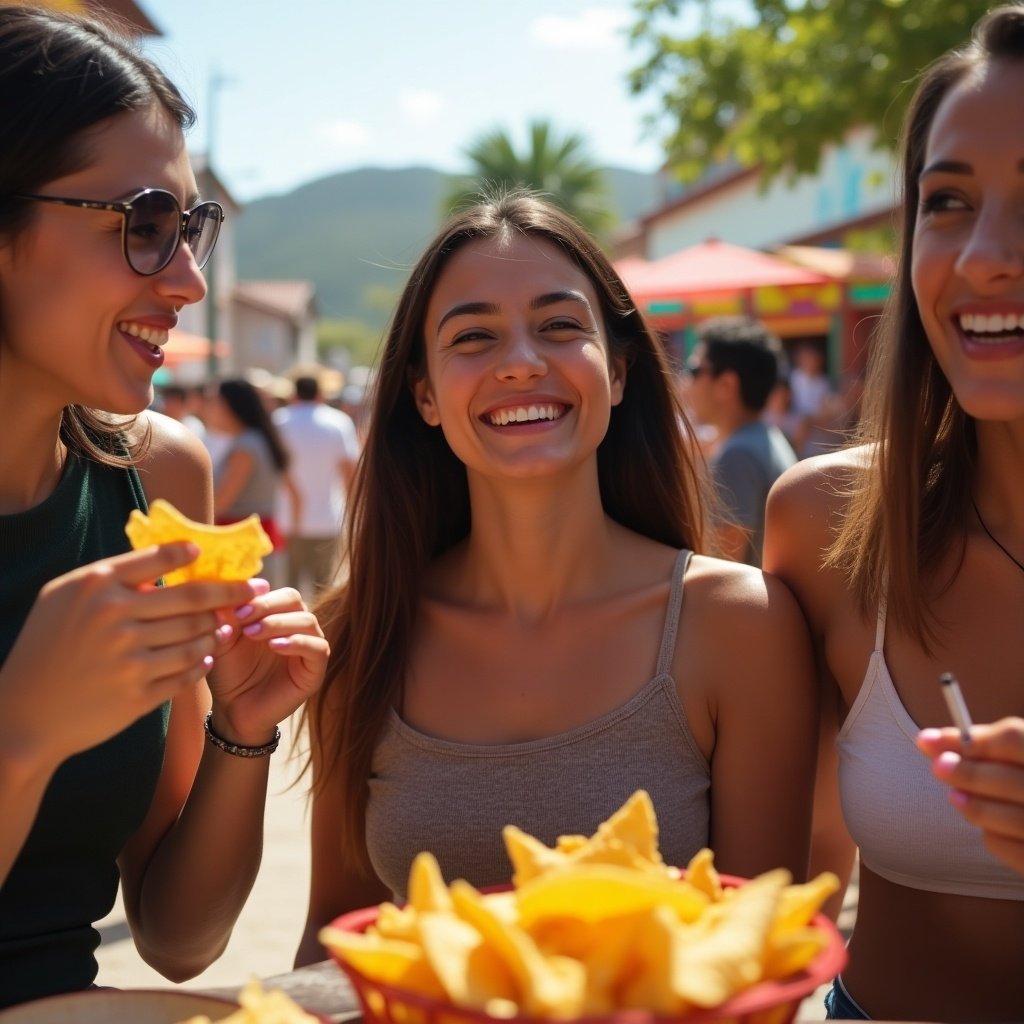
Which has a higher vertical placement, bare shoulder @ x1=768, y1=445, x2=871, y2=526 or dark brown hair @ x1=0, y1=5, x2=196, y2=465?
dark brown hair @ x1=0, y1=5, x2=196, y2=465

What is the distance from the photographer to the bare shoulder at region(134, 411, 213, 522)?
2.45 meters

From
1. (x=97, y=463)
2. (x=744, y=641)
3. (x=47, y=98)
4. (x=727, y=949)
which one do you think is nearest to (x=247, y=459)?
(x=97, y=463)

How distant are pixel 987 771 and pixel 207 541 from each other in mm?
933

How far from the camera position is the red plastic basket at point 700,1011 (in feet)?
3.38

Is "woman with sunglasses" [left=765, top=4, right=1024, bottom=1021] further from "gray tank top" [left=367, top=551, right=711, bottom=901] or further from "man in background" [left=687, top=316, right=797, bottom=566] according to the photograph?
"man in background" [left=687, top=316, right=797, bottom=566]

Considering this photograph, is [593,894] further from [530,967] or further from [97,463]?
[97,463]

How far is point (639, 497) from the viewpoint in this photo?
9.36ft

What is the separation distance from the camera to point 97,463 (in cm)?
233

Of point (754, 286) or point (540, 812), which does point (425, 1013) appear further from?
point (754, 286)

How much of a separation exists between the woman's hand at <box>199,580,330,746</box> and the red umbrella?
8795 mm

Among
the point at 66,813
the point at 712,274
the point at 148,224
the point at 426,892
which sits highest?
the point at 712,274

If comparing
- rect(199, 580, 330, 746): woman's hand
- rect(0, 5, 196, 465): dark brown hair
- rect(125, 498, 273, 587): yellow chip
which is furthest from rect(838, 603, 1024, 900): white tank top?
rect(0, 5, 196, 465): dark brown hair

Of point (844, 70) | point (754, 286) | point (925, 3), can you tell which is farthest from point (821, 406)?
point (925, 3)

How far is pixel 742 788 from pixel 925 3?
771 centimetres
